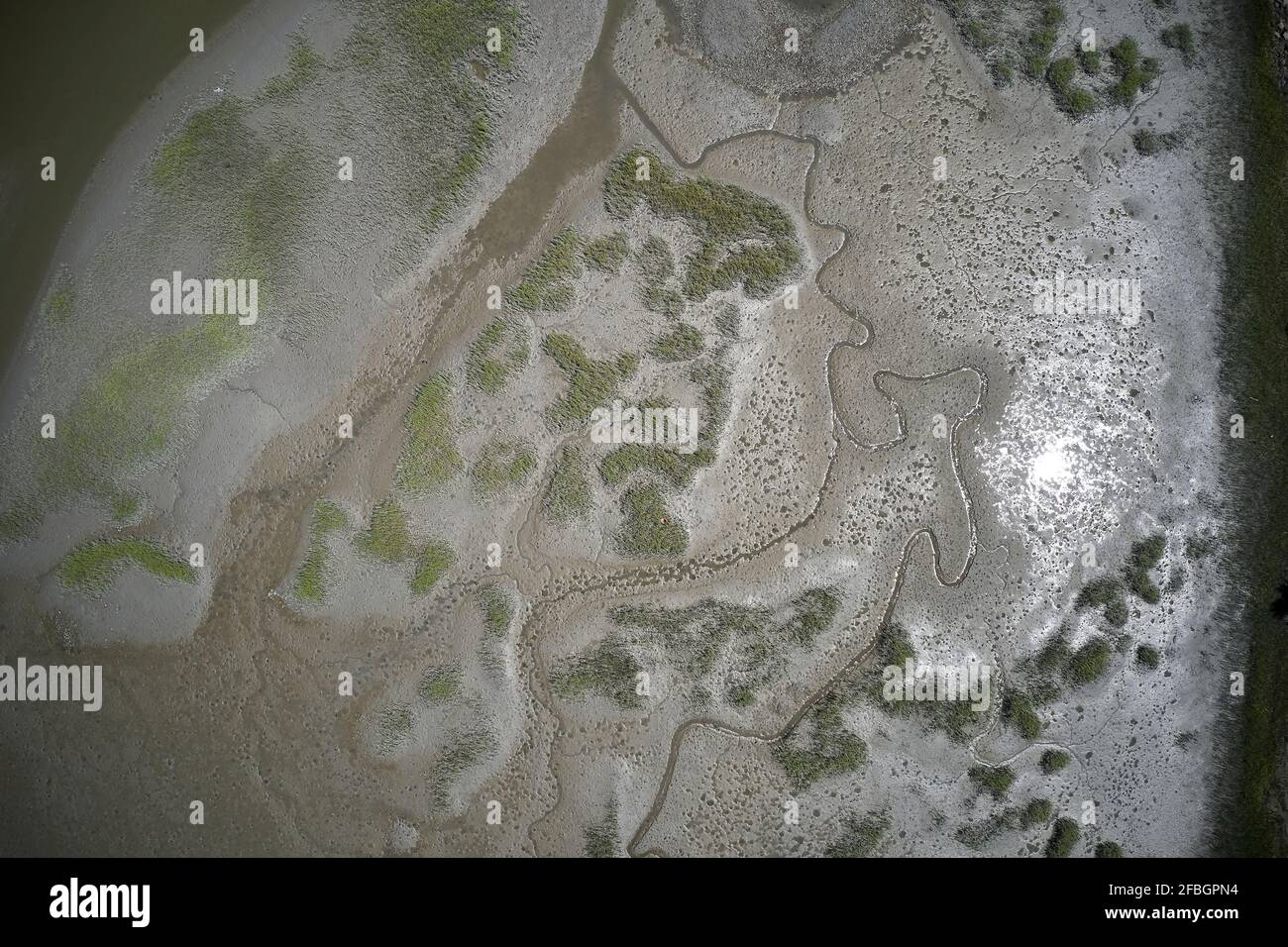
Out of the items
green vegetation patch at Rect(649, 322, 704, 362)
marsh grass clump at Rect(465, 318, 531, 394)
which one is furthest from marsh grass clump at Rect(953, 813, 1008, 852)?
marsh grass clump at Rect(465, 318, 531, 394)

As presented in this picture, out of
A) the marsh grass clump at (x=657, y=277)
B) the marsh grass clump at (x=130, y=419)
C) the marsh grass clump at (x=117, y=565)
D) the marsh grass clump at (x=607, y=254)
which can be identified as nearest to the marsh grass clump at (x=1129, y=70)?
the marsh grass clump at (x=657, y=277)

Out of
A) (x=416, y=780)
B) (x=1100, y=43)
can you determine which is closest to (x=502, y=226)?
(x=416, y=780)

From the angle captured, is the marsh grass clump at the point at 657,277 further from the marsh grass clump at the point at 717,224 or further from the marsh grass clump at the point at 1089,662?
the marsh grass clump at the point at 1089,662

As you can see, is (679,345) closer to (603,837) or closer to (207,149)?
(603,837)

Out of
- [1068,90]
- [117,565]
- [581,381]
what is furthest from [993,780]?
[117,565]

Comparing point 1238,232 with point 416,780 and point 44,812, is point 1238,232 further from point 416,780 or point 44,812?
point 44,812

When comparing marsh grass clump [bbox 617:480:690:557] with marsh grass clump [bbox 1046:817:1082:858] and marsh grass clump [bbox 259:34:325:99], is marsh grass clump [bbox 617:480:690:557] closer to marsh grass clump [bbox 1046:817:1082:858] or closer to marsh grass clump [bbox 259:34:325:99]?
marsh grass clump [bbox 1046:817:1082:858]

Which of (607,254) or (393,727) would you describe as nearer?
(393,727)
